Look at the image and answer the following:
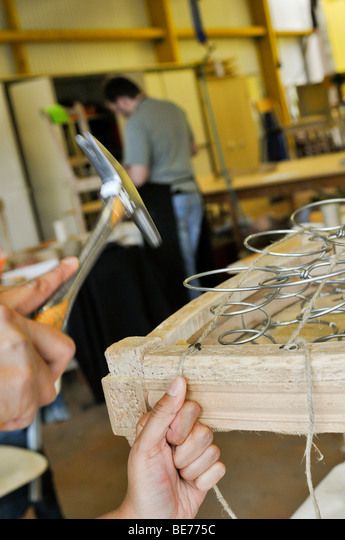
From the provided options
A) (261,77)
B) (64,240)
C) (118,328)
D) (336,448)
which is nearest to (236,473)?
(336,448)

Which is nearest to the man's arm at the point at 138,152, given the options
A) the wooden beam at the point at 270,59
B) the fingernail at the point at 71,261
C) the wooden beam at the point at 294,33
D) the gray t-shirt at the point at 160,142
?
the gray t-shirt at the point at 160,142

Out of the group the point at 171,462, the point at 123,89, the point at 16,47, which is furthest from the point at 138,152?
the point at 16,47

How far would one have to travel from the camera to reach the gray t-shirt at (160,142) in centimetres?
389

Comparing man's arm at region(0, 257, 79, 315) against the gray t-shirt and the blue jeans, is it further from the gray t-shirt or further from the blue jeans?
the blue jeans

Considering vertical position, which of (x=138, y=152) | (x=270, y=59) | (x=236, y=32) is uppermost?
(x=236, y=32)

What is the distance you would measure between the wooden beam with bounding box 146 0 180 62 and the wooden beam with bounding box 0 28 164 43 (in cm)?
9

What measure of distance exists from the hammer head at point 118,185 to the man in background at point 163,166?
2.75 m

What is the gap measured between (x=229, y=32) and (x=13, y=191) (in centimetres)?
516

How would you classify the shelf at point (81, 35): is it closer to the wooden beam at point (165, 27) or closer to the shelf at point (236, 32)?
the wooden beam at point (165, 27)

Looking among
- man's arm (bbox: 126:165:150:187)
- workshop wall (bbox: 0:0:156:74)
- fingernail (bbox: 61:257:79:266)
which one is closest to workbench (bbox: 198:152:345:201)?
man's arm (bbox: 126:165:150:187)

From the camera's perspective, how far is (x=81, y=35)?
24.8ft

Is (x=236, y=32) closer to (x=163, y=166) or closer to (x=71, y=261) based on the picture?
(x=163, y=166)

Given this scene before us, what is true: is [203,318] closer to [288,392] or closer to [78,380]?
[288,392]

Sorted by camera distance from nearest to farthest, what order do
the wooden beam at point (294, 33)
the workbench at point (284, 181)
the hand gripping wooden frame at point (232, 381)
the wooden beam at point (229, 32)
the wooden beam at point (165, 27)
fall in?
the hand gripping wooden frame at point (232, 381) → the workbench at point (284, 181) → the wooden beam at point (165, 27) → the wooden beam at point (229, 32) → the wooden beam at point (294, 33)
